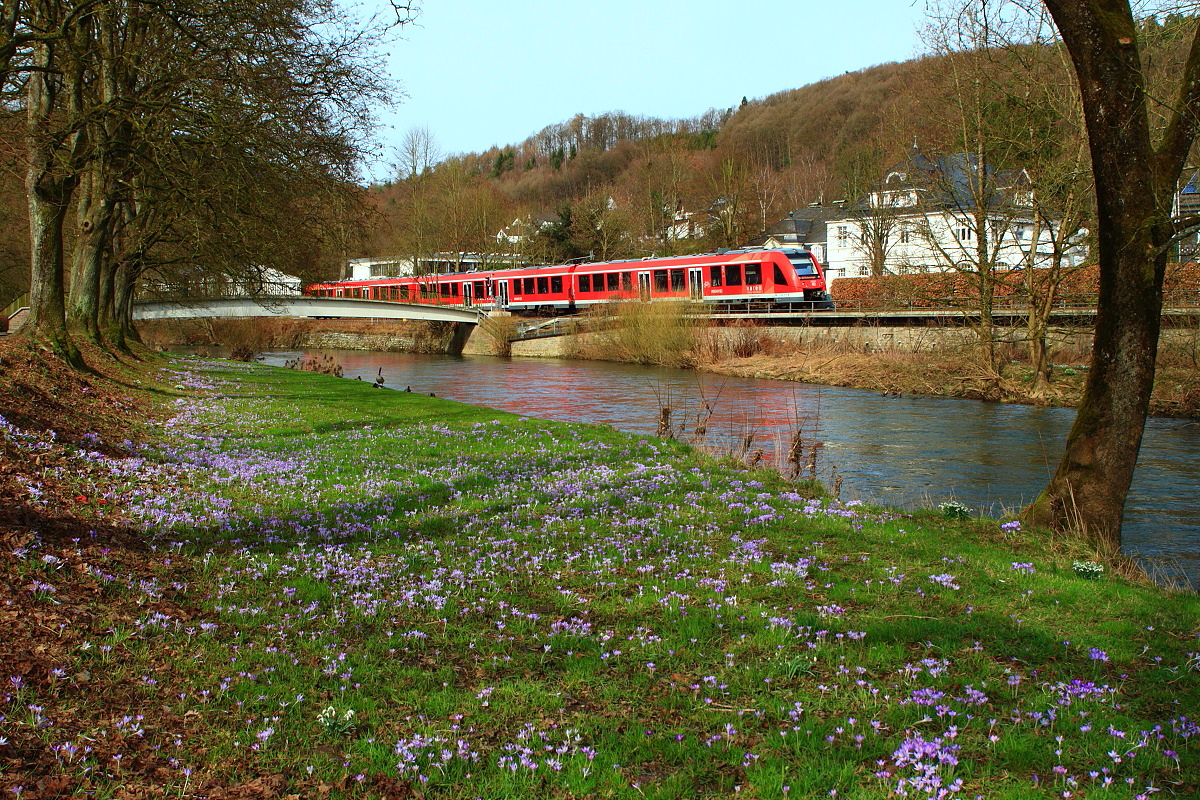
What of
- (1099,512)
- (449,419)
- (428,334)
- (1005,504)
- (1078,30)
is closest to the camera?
(1078,30)

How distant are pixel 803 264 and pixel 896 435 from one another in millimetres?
27151

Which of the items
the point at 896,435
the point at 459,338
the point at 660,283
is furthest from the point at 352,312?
the point at 896,435

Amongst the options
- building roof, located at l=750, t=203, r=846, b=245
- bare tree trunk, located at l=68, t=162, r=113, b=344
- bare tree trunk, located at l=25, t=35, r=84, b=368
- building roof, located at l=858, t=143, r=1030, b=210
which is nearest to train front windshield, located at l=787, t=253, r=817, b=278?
building roof, located at l=858, t=143, r=1030, b=210

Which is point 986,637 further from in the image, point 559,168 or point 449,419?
point 559,168

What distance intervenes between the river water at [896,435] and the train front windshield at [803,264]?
37.5 feet

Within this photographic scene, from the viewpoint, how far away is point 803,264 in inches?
1762

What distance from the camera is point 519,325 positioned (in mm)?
51188

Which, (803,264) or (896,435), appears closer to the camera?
(896,435)

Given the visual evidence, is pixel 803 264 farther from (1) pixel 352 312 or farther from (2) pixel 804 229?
(2) pixel 804 229

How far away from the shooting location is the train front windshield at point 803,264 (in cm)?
4428

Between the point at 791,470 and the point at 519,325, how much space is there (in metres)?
39.9

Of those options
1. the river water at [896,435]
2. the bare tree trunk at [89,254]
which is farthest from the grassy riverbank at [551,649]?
the bare tree trunk at [89,254]

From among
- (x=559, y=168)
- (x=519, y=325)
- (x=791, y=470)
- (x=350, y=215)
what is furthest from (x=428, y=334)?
(x=559, y=168)

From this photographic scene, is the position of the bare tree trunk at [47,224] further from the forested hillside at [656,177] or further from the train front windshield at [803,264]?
the train front windshield at [803,264]
